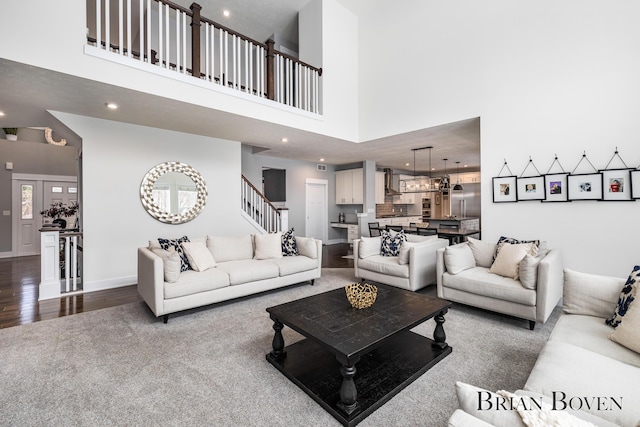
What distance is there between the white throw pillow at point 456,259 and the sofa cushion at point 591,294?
1331 millimetres

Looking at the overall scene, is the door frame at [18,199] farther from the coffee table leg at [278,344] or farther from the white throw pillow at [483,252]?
the white throw pillow at [483,252]

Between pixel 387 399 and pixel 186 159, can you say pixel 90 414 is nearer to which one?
pixel 387 399

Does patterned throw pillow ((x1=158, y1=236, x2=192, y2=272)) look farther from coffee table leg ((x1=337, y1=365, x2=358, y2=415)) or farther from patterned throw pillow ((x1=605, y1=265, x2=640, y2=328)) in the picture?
patterned throw pillow ((x1=605, y1=265, x2=640, y2=328))

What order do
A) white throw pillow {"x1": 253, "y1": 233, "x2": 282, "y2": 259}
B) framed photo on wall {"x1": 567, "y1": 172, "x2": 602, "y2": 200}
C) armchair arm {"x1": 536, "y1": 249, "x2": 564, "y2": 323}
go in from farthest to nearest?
1. white throw pillow {"x1": 253, "y1": 233, "x2": 282, "y2": 259}
2. framed photo on wall {"x1": 567, "y1": 172, "x2": 602, "y2": 200}
3. armchair arm {"x1": 536, "y1": 249, "x2": 564, "y2": 323}

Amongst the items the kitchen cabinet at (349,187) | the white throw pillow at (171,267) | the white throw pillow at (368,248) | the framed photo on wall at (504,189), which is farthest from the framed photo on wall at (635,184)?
the kitchen cabinet at (349,187)

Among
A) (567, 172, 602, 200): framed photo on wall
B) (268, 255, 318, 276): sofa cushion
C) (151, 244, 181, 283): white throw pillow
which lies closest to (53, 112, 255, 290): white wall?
(151, 244, 181, 283): white throw pillow

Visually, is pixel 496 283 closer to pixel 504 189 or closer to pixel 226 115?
pixel 504 189

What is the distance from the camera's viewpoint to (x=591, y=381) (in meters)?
1.36

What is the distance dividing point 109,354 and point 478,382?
3.03 metres

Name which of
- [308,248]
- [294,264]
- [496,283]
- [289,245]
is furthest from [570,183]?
[289,245]

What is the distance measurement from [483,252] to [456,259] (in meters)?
0.56

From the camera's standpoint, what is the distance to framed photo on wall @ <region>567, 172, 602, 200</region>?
11.6ft

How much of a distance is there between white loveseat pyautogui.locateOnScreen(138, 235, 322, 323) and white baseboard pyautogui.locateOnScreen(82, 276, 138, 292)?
1269 millimetres

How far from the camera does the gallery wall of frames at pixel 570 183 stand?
11.1 feet
